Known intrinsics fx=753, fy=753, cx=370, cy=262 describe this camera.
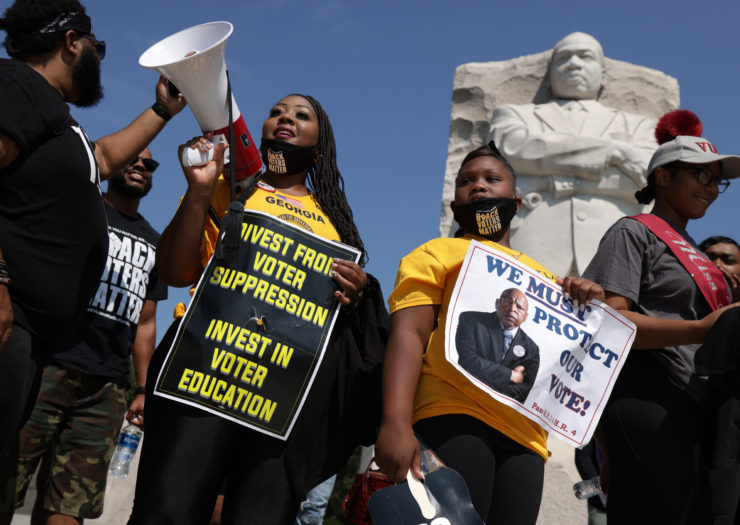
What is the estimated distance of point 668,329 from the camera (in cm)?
220

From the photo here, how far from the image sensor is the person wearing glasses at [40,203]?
75.8 inches

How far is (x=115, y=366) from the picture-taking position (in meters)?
3.28

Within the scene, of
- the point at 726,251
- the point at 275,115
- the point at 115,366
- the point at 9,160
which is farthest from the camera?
the point at 726,251

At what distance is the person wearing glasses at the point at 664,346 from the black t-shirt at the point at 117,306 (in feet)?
6.58

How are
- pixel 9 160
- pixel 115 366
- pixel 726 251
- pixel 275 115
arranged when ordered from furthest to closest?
pixel 726 251 < pixel 115 366 < pixel 275 115 < pixel 9 160

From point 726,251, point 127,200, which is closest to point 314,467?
point 127,200

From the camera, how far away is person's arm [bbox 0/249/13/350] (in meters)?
1.82

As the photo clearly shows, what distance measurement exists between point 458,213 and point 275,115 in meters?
0.68

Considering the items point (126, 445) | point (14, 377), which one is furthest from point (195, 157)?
point (126, 445)

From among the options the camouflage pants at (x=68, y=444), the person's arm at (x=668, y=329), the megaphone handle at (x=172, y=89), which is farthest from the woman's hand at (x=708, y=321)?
the camouflage pants at (x=68, y=444)

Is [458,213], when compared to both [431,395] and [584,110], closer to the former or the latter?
[431,395]

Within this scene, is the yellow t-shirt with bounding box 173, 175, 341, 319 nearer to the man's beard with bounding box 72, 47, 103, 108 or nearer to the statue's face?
the man's beard with bounding box 72, 47, 103, 108

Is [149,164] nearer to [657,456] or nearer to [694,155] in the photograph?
[694,155]

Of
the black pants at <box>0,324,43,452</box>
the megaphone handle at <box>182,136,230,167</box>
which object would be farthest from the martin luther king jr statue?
the black pants at <box>0,324,43,452</box>
